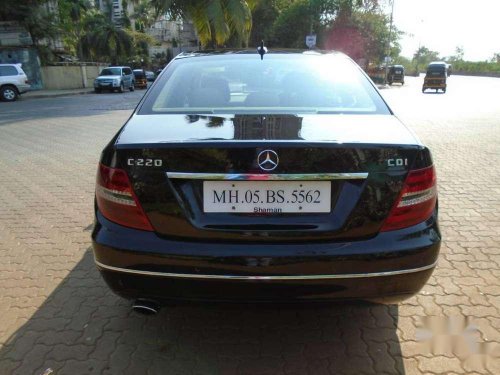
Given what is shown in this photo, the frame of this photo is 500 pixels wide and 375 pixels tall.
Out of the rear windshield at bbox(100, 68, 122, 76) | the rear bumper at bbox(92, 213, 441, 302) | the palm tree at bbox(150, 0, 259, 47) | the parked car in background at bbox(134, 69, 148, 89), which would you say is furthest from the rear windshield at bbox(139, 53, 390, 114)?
the parked car in background at bbox(134, 69, 148, 89)

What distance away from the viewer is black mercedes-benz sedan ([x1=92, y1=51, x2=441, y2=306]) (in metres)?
2.09

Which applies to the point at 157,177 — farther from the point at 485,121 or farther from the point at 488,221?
the point at 485,121

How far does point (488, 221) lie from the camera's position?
454 centimetres

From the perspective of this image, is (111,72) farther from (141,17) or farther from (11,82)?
(141,17)

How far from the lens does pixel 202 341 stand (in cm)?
266

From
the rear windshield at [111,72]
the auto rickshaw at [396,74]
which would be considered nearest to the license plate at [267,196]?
the rear windshield at [111,72]

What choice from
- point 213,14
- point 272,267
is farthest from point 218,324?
point 213,14

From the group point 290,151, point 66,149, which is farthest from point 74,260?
point 66,149

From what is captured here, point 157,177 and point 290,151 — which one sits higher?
point 290,151

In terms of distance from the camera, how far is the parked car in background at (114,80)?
28500mm

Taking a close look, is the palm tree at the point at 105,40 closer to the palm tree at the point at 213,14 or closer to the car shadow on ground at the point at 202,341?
the palm tree at the point at 213,14

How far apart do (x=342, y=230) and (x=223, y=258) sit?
22.3 inches

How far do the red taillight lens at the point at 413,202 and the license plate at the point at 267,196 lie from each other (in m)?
0.33

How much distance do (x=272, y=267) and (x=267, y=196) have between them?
0.33 m
